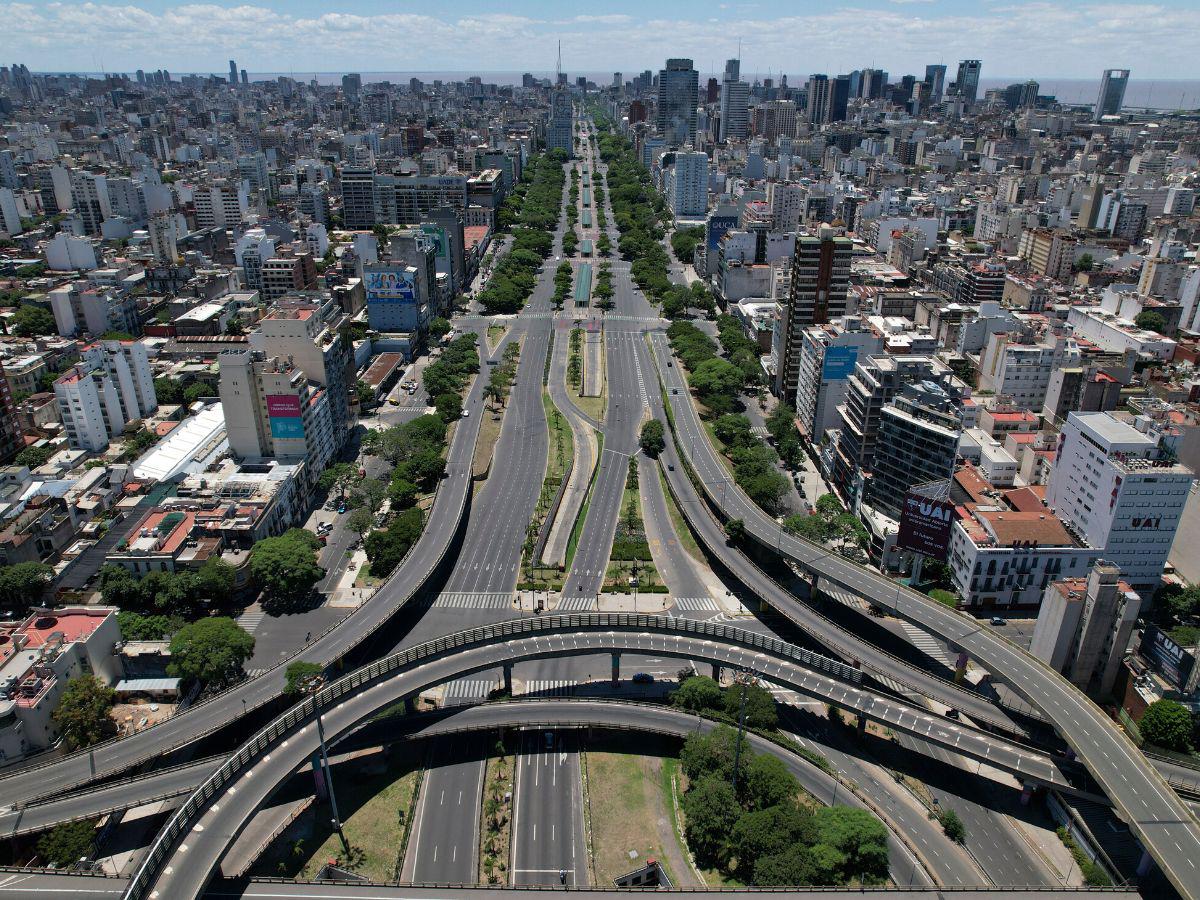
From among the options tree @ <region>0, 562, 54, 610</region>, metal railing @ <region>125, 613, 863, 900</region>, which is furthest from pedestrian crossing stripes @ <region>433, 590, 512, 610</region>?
tree @ <region>0, 562, 54, 610</region>

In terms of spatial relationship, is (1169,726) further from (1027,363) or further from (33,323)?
(33,323)

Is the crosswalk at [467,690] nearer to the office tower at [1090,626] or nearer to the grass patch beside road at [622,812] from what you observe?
the grass patch beside road at [622,812]

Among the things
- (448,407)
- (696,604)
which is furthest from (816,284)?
(696,604)

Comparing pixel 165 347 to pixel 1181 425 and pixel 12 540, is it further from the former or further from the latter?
pixel 1181 425

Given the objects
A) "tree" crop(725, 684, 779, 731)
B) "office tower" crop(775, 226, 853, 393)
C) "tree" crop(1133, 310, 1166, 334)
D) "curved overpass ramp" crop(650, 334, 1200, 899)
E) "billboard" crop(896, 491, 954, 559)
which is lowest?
"tree" crop(725, 684, 779, 731)

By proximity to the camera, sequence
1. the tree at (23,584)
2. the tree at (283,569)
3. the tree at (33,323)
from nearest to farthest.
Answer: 1. the tree at (23,584)
2. the tree at (283,569)
3. the tree at (33,323)

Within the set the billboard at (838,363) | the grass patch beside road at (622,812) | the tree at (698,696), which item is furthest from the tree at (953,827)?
the billboard at (838,363)

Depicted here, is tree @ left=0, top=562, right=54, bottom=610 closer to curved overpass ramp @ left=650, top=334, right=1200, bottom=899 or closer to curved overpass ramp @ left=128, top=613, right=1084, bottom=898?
curved overpass ramp @ left=128, top=613, right=1084, bottom=898

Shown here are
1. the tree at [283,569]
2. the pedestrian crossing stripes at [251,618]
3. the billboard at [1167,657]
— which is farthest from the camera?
the tree at [283,569]
